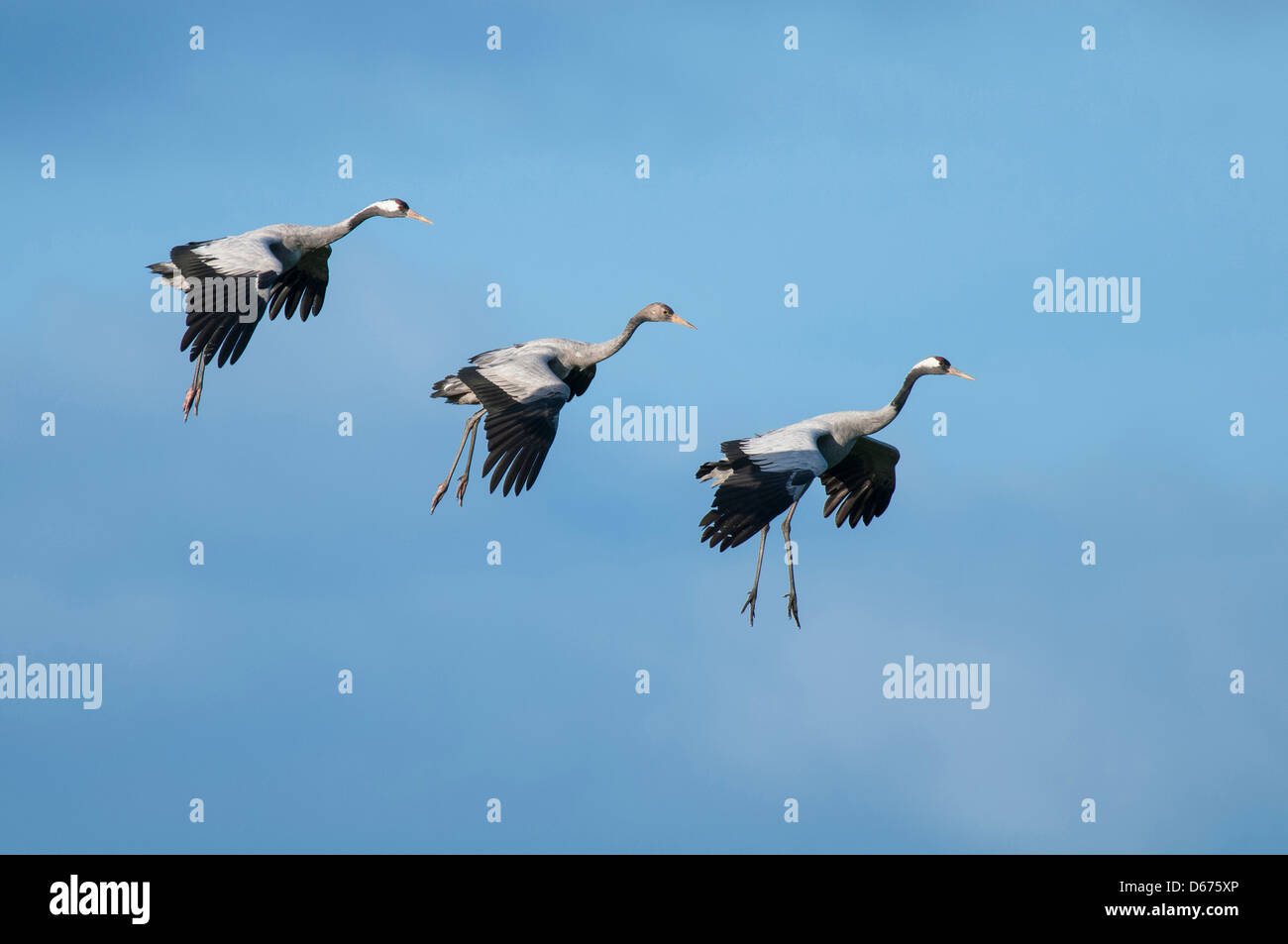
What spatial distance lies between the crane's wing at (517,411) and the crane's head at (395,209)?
163 inches

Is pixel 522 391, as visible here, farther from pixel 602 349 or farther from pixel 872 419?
pixel 872 419

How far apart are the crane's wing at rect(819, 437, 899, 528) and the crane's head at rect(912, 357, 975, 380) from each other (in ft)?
4.71

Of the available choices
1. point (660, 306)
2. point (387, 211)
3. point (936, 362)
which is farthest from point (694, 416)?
point (387, 211)

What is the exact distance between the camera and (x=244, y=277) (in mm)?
31609

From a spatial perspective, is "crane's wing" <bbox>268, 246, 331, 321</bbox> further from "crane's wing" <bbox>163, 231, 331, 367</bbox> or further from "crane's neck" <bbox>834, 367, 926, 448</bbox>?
"crane's neck" <bbox>834, 367, 926, 448</bbox>

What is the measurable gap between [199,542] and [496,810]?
721cm

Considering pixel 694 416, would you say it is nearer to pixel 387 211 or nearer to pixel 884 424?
pixel 884 424

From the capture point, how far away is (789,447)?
2970cm

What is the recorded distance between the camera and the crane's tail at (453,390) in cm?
3284

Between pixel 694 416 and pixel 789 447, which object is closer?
pixel 789 447

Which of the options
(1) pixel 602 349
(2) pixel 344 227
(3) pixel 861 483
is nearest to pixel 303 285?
(2) pixel 344 227

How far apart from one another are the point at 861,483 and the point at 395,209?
8994 millimetres

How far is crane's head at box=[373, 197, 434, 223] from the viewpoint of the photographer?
34.5 metres

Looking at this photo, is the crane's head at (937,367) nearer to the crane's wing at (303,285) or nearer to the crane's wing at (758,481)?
the crane's wing at (758,481)
